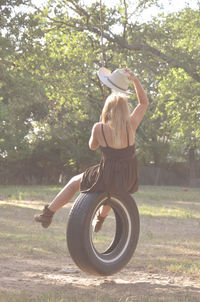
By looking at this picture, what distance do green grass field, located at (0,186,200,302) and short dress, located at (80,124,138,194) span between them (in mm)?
1172

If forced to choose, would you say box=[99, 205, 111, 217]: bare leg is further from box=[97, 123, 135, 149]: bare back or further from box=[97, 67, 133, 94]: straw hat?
box=[97, 67, 133, 94]: straw hat

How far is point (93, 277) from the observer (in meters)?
6.46

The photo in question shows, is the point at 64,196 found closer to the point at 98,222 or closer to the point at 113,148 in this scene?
the point at 98,222

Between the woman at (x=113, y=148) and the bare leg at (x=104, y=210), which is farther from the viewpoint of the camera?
the bare leg at (x=104, y=210)

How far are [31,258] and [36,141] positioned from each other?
23.6m

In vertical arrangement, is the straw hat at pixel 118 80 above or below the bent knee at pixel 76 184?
above

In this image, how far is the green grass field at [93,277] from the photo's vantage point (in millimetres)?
5332

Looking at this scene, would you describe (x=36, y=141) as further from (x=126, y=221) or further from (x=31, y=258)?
(x=126, y=221)

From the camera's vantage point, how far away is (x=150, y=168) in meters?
38.8

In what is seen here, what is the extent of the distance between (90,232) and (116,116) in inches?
47.8

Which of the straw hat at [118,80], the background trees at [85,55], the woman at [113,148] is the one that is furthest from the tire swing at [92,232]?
the background trees at [85,55]

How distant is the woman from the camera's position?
4.93 m

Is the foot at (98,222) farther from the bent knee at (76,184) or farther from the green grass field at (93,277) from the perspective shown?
the green grass field at (93,277)

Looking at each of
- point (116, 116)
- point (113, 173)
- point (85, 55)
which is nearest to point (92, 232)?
point (113, 173)
